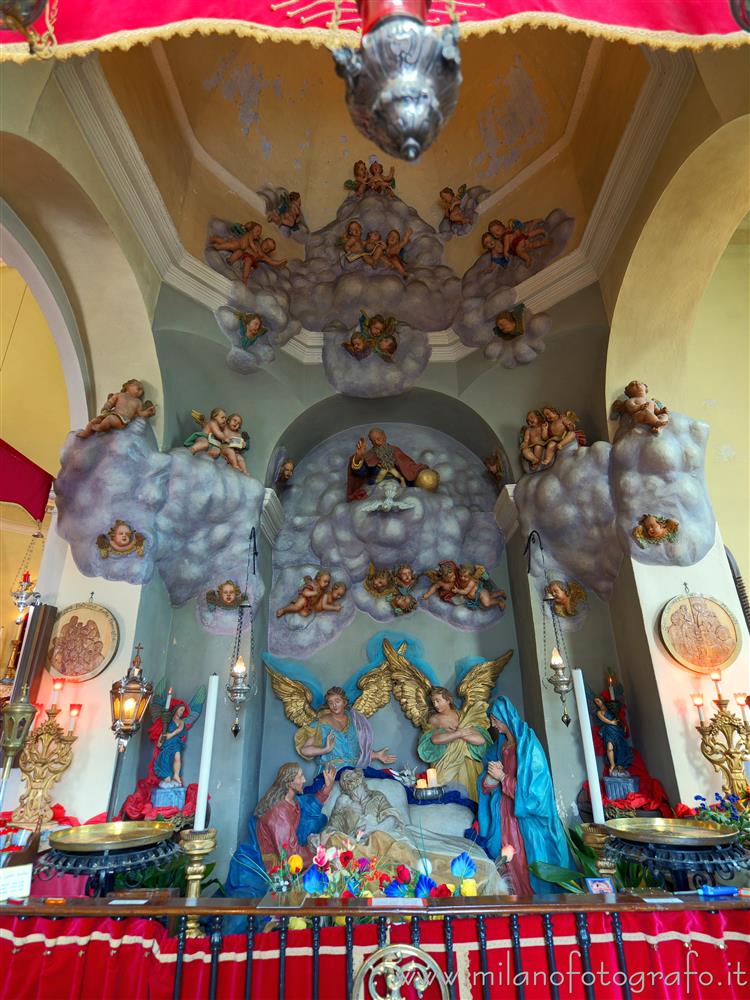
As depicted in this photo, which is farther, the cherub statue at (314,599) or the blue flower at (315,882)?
the cherub statue at (314,599)

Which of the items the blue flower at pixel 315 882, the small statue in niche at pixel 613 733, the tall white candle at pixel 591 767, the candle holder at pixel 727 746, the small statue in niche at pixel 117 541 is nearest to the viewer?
the blue flower at pixel 315 882

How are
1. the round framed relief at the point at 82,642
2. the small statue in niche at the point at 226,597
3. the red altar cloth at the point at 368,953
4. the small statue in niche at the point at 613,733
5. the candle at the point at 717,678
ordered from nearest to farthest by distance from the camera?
the red altar cloth at the point at 368,953, the candle at the point at 717,678, the round framed relief at the point at 82,642, the small statue in niche at the point at 613,733, the small statue in niche at the point at 226,597

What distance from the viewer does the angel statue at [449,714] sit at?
7570mm

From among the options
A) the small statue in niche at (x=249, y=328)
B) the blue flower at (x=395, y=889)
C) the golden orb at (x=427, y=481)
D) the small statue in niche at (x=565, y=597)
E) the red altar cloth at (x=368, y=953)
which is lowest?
the red altar cloth at (x=368, y=953)

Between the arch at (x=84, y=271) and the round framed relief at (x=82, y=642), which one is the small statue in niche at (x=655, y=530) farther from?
the round framed relief at (x=82, y=642)

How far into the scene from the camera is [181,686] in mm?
7535

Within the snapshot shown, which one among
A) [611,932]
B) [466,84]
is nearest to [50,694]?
[611,932]

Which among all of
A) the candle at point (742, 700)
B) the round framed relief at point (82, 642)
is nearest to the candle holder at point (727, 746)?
the candle at point (742, 700)

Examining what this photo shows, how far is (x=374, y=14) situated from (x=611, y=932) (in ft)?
13.1

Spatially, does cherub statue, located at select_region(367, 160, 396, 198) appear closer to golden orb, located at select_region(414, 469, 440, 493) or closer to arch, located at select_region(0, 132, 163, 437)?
arch, located at select_region(0, 132, 163, 437)

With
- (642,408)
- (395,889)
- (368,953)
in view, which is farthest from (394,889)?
(642,408)

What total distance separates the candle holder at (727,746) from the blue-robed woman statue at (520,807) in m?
1.63

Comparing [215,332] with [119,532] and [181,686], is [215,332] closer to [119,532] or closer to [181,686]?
[119,532]

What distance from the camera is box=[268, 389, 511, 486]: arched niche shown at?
8.91m
